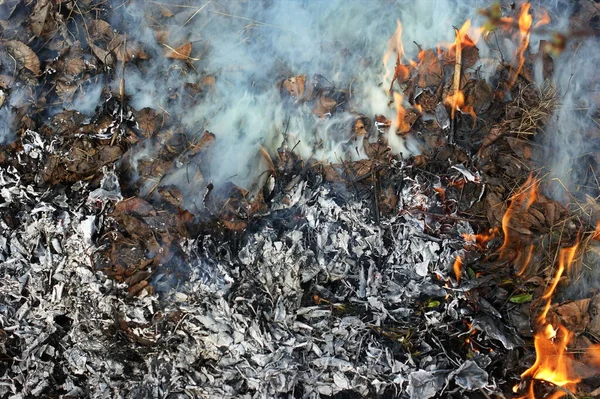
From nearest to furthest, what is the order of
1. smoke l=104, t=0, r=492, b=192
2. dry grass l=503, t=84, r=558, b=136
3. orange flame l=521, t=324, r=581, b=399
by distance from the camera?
orange flame l=521, t=324, r=581, b=399
dry grass l=503, t=84, r=558, b=136
smoke l=104, t=0, r=492, b=192

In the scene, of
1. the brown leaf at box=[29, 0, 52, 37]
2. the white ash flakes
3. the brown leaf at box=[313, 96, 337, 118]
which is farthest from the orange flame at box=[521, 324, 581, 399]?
the brown leaf at box=[29, 0, 52, 37]

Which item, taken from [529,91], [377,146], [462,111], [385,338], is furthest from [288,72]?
[385,338]

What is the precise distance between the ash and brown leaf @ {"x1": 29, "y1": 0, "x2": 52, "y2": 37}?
0.58m

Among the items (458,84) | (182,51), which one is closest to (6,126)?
(182,51)

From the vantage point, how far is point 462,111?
245 centimetres

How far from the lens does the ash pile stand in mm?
2291

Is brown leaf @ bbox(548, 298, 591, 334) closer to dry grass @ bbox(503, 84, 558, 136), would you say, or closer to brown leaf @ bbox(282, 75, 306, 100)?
dry grass @ bbox(503, 84, 558, 136)

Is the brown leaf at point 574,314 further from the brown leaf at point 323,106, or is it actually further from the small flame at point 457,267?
the brown leaf at point 323,106

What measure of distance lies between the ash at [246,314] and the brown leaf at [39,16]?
580mm

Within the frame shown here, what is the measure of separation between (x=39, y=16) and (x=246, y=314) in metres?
1.82

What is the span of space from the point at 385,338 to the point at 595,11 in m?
1.96

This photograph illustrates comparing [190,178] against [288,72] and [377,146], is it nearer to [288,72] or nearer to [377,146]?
[288,72]

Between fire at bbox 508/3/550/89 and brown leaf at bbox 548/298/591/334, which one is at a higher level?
fire at bbox 508/3/550/89

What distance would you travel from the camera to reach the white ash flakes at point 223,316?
90.0 inches
